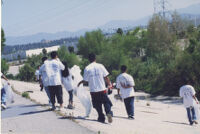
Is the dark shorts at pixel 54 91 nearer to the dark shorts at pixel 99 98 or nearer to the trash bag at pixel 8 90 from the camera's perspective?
the dark shorts at pixel 99 98

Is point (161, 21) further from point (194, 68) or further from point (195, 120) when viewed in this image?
point (195, 120)

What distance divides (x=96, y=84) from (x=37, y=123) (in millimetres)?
1755

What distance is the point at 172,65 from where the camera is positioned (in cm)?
3684

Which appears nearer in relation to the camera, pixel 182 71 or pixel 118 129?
pixel 118 129

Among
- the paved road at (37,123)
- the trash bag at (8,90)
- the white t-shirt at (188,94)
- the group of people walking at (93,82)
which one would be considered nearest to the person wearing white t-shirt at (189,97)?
the white t-shirt at (188,94)

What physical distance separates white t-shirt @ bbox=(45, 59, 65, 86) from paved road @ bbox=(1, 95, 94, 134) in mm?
930

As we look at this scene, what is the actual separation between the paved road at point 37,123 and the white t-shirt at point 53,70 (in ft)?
3.05

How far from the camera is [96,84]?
954 cm

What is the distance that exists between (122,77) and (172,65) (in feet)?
85.8

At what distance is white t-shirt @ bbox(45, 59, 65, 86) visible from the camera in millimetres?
11352

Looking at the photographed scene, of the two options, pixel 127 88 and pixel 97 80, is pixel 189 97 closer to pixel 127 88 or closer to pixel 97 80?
pixel 127 88

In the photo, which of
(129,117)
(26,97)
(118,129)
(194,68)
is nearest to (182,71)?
(194,68)

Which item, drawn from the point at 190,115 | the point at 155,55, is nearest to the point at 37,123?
the point at 190,115

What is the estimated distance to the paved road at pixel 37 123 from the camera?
8.38 meters
